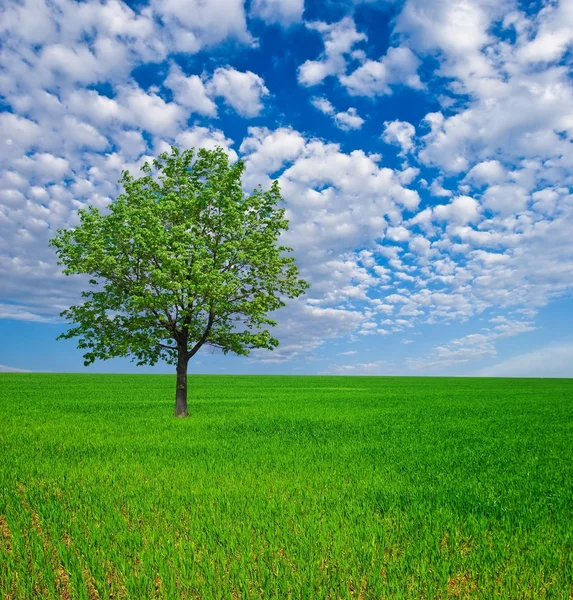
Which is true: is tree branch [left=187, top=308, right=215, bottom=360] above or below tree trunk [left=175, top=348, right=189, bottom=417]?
above

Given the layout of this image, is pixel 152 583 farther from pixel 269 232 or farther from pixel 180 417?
pixel 269 232

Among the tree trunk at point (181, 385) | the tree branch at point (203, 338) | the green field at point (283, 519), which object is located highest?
the tree branch at point (203, 338)

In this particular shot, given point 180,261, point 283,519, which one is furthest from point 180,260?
point 283,519

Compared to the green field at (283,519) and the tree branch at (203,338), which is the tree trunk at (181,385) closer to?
the tree branch at (203,338)

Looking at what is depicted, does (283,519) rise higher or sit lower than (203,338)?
lower

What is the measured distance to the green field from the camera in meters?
5.86

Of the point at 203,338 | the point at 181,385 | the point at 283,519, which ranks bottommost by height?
the point at 283,519

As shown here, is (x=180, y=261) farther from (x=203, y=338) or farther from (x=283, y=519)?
(x=283, y=519)

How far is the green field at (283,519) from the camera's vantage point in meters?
5.86

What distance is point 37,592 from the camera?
5.77m

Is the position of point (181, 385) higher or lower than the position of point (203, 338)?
lower

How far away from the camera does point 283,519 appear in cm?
801

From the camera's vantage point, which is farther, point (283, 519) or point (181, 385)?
point (181, 385)

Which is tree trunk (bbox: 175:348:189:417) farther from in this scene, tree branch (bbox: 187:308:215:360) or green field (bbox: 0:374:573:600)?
green field (bbox: 0:374:573:600)
